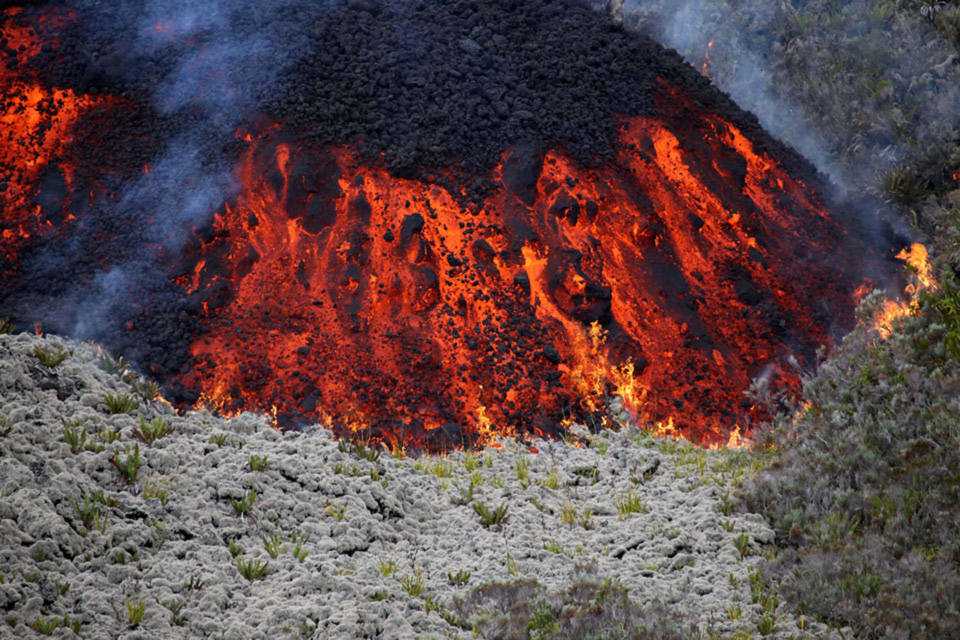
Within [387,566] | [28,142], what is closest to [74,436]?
[387,566]

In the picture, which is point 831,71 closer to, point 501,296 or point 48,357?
point 501,296

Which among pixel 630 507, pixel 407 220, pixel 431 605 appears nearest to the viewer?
pixel 431 605

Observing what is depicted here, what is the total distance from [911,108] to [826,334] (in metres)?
7.07

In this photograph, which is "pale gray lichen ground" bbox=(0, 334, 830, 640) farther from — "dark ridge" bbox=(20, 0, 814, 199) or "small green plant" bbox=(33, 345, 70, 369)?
"dark ridge" bbox=(20, 0, 814, 199)

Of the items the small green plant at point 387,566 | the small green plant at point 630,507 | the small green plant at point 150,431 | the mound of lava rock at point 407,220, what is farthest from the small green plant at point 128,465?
the small green plant at point 630,507

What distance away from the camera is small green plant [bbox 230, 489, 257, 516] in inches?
239

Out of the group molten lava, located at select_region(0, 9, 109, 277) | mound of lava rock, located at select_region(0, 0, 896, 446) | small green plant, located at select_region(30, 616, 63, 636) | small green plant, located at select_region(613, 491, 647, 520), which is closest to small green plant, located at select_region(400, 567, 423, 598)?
small green plant, located at select_region(613, 491, 647, 520)

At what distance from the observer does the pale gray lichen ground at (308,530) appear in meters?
5.04

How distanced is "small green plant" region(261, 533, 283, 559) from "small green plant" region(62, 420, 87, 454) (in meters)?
1.46

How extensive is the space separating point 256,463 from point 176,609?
1603 mm

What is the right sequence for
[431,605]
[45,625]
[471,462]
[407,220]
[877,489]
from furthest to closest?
[407,220], [471,462], [877,489], [431,605], [45,625]

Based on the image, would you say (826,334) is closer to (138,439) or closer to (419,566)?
(419,566)

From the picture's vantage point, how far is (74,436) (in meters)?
6.09

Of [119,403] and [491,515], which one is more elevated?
[491,515]
